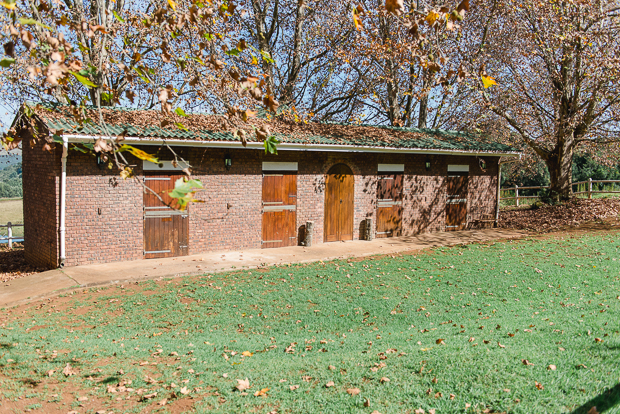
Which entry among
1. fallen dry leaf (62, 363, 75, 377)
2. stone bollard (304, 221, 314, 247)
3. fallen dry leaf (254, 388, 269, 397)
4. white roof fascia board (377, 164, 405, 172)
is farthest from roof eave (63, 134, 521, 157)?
fallen dry leaf (254, 388, 269, 397)

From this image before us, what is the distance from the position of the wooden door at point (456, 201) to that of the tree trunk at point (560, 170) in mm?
5502

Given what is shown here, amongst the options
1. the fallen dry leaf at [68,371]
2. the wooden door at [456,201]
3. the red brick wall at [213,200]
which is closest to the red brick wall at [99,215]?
the red brick wall at [213,200]

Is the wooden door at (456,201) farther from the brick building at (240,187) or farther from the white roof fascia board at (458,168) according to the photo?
the white roof fascia board at (458,168)

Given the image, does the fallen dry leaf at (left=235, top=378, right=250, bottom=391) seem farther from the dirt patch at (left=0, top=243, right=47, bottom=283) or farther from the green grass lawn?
the dirt patch at (left=0, top=243, right=47, bottom=283)

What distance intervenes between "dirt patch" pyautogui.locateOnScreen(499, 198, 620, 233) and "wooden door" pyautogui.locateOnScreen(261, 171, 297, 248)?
880cm

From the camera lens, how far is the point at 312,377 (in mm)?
4621

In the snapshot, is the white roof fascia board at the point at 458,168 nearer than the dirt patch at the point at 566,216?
Yes

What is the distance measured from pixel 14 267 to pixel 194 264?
5032mm

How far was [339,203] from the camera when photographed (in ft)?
45.8

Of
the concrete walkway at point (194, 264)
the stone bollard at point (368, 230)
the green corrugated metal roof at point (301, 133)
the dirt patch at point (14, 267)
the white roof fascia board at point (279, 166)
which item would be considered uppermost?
the green corrugated metal roof at point (301, 133)

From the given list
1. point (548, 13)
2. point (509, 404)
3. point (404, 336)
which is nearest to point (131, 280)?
point (404, 336)

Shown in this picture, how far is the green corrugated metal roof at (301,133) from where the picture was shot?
10.1 m

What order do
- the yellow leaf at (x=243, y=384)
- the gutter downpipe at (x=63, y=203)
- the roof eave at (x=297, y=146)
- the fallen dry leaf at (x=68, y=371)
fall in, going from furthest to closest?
the roof eave at (x=297, y=146)
the gutter downpipe at (x=63, y=203)
the fallen dry leaf at (x=68, y=371)
the yellow leaf at (x=243, y=384)

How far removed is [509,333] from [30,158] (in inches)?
455
